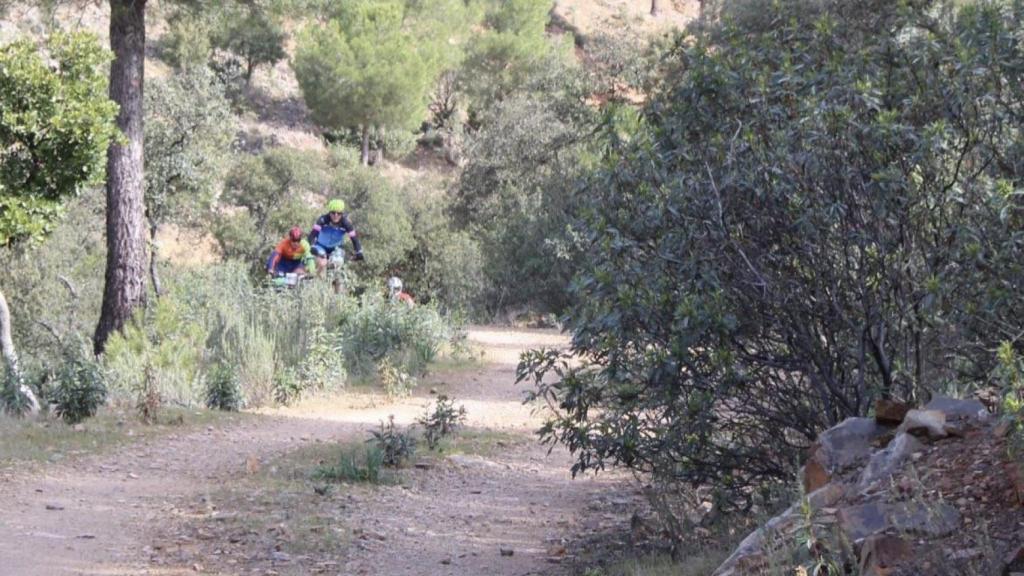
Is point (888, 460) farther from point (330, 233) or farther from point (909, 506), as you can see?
point (330, 233)

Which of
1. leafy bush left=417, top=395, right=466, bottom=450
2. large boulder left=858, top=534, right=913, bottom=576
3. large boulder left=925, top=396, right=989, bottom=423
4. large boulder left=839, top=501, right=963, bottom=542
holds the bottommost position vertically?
leafy bush left=417, top=395, right=466, bottom=450

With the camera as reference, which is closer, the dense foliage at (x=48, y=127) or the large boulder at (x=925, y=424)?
the large boulder at (x=925, y=424)

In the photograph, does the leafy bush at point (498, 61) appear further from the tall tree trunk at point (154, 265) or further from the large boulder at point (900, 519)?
the large boulder at point (900, 519)

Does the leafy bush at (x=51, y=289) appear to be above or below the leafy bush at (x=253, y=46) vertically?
below

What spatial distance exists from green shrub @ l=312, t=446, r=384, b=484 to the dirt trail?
22 centimetres

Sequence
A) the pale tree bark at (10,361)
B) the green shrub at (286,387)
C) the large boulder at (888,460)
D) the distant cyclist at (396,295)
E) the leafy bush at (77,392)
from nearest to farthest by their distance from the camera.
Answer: the large boulder at (888,460) → the leafy bush at (77,392) → the pale tree bark at (10,361) → the green shrub at (286,387) → the distant cyclist at (396,295)

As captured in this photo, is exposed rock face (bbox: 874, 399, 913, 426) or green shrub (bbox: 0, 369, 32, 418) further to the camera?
green shrub (bbox: 0, 369, 32, 418)

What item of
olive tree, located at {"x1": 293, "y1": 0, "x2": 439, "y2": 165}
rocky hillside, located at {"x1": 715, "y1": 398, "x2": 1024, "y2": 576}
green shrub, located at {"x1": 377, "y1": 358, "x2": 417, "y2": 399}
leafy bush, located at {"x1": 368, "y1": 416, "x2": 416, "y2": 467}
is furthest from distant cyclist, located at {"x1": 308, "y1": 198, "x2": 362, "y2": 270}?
olive tree, located at {"x1": 293, "y1": 0, "x2": 439, "y2": 165}

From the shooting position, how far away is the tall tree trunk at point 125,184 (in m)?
13.0

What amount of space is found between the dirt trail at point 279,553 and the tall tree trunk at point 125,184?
3.38 metres

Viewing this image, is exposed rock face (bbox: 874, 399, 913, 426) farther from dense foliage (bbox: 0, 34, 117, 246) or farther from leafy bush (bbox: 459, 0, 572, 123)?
leafy bush (bbox: 459, 0, 572, 123)

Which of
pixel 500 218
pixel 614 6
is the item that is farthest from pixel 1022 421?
pixel 614 6

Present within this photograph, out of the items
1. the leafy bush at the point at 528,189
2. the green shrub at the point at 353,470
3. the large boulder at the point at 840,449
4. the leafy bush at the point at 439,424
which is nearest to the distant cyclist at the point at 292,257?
the leafy bush at the point at 439,424

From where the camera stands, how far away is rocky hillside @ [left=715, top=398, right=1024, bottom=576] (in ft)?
12.4
